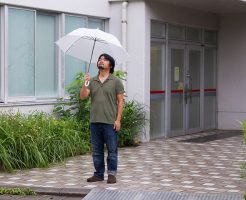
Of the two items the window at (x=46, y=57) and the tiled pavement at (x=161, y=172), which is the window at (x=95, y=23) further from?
the tiled pavement at (x=161, y=172)

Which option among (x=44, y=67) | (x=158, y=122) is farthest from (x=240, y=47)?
(x=44, y=67)

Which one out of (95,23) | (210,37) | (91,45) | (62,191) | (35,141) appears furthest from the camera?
(210,37)

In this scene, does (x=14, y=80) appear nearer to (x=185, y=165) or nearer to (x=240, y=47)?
(x=185, y=165)

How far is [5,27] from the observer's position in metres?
12.6

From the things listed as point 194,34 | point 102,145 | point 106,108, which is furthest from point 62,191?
point 194,34

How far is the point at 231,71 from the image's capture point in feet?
61.6

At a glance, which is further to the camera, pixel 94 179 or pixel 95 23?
pixel 95 23

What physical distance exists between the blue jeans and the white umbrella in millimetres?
1071

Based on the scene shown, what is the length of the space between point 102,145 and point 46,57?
4.46m

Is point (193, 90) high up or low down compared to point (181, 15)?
down

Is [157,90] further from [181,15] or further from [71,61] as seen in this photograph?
[71,61]

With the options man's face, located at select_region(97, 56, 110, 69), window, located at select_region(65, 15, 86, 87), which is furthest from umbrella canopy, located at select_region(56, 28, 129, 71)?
window, located at select_region(65, 15, 86, 87)

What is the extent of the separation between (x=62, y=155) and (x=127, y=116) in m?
2.73

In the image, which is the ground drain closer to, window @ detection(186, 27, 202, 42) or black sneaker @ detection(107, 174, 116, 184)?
black sneaker @ detection(107, 174, 116, 184)
